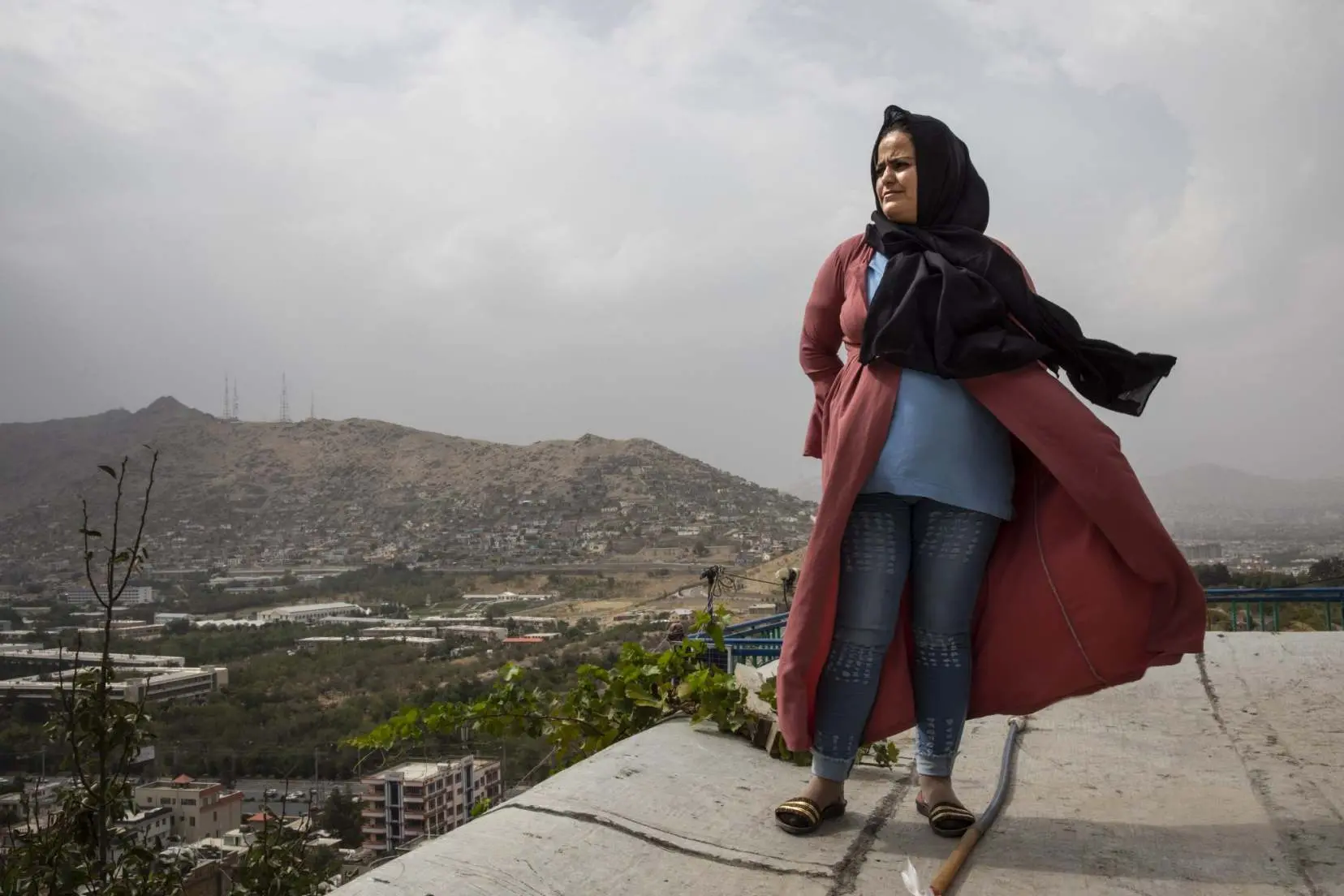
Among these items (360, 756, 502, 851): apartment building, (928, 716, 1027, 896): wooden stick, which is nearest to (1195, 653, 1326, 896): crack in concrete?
(928, 716, 1027, 896): wooden stick

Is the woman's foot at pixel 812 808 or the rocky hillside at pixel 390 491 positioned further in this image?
the rocky hillside at pixel 390 491

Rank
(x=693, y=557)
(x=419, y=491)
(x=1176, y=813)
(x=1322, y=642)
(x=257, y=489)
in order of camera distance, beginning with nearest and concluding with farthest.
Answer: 1. (x=1176, y=813)
2. (x=1322, y=642)
3. (x=693, y=557)
4. (x=257, y=489)
5. (x=419, y=491)

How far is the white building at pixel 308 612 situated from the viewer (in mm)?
20506

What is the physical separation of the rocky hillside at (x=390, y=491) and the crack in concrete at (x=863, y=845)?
22.8 meters

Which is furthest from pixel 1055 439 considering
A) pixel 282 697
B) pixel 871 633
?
pixel 282 697

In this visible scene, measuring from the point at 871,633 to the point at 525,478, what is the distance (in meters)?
44.3

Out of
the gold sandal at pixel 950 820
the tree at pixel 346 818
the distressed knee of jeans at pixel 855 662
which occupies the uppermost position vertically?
the distressed knee of jeans at pixel 855 662

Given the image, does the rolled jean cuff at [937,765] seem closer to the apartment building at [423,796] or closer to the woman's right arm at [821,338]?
the woman's right arm at [821,338]

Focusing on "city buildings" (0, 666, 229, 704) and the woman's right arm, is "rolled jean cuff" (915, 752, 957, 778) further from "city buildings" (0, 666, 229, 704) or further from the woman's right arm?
"city buildings" (0, 666, 229, 704)

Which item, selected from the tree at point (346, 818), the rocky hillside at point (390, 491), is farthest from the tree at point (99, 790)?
the rocky hillside at point (390, 491)

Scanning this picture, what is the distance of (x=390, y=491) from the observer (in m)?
45.1

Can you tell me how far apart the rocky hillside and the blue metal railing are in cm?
1869

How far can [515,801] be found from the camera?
2219 millimetres

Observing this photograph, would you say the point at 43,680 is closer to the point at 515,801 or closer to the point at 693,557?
the point at 515,801
